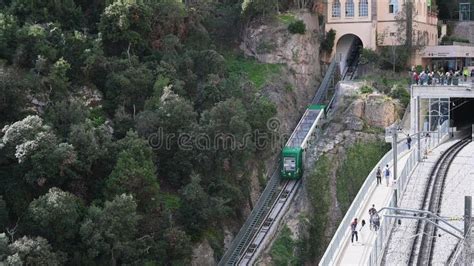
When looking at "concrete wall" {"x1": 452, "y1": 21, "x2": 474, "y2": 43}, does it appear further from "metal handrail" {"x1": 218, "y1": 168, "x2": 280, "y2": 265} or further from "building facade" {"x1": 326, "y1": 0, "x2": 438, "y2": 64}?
"metal handrail" {"x1": 218, "y1": 168, "x2": 280, "y2": 265}

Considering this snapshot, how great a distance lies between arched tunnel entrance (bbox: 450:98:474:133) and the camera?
64.1 meters

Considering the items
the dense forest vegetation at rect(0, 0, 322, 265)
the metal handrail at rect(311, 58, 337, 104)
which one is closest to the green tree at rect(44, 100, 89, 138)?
the dense forest vegetation at rect(0, 0, 322, 265)

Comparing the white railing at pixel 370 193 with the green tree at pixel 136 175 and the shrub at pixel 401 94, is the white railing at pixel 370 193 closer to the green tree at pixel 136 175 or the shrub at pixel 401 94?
the shrub at pixel 401 94

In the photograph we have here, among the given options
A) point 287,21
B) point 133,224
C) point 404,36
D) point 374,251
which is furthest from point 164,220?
point 404,36

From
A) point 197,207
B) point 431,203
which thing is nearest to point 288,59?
point 197,207

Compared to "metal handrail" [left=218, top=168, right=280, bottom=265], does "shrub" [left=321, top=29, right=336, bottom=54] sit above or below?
above

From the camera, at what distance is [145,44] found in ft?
182

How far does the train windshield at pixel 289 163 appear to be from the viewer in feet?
179

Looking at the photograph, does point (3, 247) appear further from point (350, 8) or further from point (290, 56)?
point (350, 8)

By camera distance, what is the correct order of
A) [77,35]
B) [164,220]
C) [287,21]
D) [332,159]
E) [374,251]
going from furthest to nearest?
[287,21]
[332,159]
[77,35]
[164,220]
[374,251]

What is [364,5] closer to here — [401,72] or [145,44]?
[401,72]

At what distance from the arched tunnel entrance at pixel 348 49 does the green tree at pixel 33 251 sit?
40.3 meters

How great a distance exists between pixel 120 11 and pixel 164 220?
59.3 ft

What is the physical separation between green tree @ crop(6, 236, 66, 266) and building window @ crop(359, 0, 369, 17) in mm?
41745
